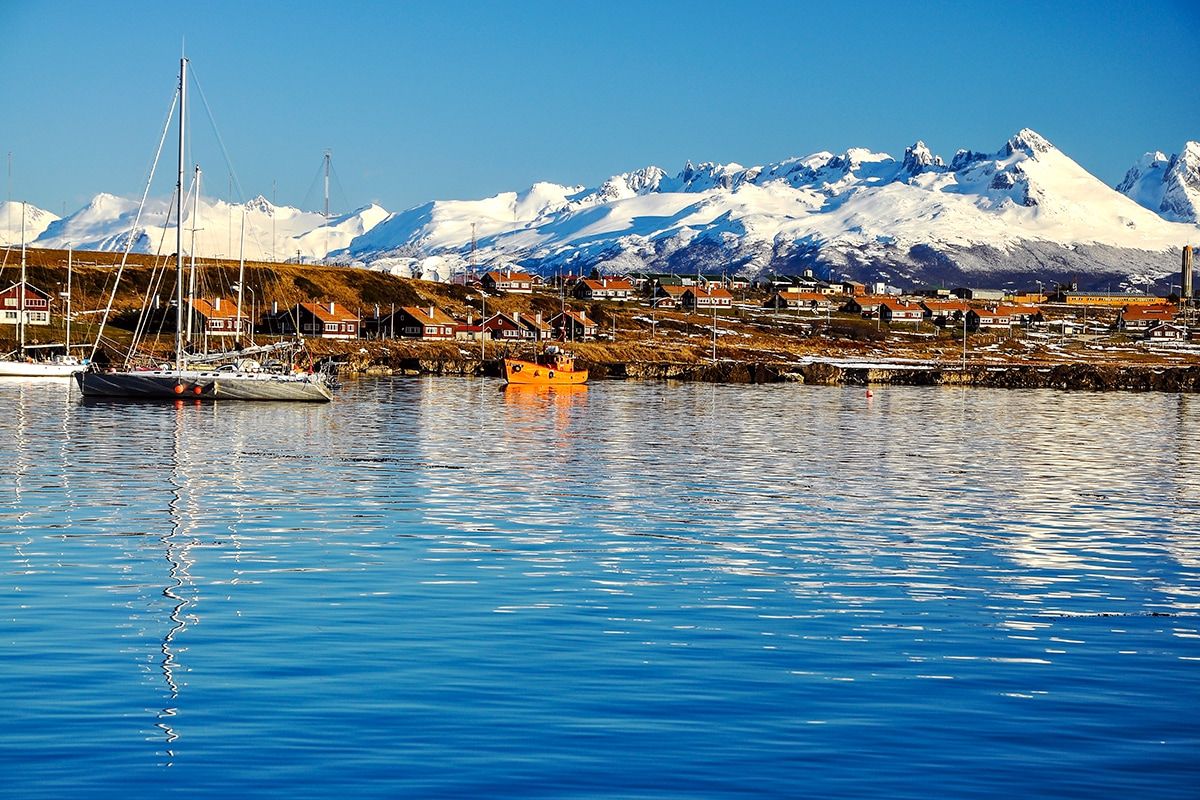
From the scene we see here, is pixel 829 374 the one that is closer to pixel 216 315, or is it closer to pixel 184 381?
pixel 216 315

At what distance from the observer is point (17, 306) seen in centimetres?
15200

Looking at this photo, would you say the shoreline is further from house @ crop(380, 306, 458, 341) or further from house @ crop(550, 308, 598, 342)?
house @ crop(550, 308, 598, 342)

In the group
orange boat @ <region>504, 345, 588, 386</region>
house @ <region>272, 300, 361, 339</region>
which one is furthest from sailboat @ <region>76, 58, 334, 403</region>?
house @ <region>272, 300, 361, 339</region>

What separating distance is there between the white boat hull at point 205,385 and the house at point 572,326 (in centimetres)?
10918

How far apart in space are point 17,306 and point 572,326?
7035 cm

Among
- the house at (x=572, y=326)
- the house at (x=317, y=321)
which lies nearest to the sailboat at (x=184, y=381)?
the house at (x=317, y=321)

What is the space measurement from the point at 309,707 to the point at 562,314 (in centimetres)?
17787

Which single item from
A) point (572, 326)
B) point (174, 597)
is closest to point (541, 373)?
point (572, 326)

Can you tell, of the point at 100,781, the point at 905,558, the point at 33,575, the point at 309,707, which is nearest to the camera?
the point at 100,781

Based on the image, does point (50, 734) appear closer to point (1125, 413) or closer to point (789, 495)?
point (789, 495)

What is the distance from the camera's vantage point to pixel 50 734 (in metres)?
15.3

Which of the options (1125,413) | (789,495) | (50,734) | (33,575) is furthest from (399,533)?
(1125,413)

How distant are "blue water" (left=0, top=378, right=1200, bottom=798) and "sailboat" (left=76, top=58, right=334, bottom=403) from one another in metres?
32.9

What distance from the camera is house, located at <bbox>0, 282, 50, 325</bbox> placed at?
151 metres
